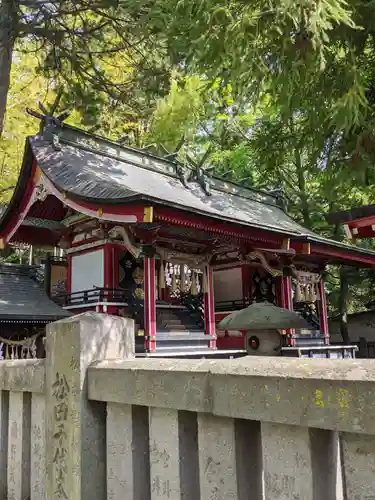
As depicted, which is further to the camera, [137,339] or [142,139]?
[142,139]

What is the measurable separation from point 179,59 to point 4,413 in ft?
20.5

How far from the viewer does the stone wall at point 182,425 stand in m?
1.35

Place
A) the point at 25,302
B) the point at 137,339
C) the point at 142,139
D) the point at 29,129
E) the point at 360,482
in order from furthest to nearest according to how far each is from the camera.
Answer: the point at 142,139
the point at 29,129
the point at 25,302
the point at 137,339
the point at 360,482

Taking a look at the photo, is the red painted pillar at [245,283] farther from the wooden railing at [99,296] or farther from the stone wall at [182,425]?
the stone wall at [182,425]

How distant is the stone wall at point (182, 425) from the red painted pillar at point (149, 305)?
24.1 feet

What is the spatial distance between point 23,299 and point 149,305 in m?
3.50

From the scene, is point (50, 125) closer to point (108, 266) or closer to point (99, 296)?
point (108, 266)

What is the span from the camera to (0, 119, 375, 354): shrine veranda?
10.1 metres

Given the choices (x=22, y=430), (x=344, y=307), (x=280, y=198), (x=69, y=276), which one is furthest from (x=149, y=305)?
(x=344, y=307)

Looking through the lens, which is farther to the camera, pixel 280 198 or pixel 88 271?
pixel 280 198

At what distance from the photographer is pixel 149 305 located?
33.9 feet

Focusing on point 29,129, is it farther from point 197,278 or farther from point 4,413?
point 4,413

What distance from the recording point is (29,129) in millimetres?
16297

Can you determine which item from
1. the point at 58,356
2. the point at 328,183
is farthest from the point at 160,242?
the point at 58,356
